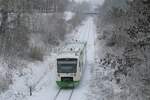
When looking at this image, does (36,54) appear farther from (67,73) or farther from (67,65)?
(67,73)

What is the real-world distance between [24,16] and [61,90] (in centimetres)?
1166

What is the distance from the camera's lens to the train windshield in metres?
24.5

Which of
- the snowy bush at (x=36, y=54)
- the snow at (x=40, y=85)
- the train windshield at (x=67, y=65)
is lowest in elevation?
the snow at (x=40, y=85)

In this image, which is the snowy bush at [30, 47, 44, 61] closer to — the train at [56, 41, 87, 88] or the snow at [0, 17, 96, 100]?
the snow at [0, 17, 96, 100]

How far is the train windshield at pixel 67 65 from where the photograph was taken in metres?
24.5

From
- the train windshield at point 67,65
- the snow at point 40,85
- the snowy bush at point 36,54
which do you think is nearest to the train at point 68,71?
the train windshield at point 67,65

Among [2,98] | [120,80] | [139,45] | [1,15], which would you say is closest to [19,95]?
[2,98]

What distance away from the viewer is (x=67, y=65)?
24.8 m

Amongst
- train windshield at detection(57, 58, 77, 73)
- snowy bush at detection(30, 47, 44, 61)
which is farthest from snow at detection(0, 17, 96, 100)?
train windshield at detection(57, 58, 77, 73)

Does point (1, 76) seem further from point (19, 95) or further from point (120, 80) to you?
point (120, 80)

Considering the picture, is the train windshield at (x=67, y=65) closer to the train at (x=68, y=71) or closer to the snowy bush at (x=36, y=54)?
the train at (x=68, y=71)

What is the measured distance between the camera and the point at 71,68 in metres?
24.6

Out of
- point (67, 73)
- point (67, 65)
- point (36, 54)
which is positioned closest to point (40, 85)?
point (67, 73)

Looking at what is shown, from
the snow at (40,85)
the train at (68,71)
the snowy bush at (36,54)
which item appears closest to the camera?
the snow at (40,85)
